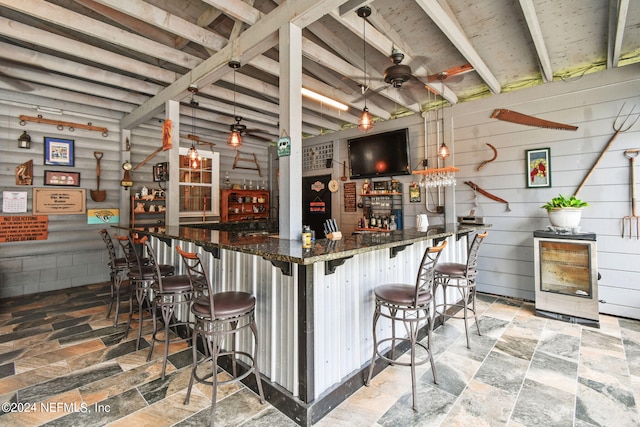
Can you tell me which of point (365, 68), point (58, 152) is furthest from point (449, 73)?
point (58, 152)

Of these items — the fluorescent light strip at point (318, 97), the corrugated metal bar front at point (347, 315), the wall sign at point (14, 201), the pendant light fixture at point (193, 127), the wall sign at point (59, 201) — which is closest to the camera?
the corrugated metal bar front at point (347, 315)

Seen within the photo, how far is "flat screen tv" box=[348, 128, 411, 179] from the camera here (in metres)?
5.39

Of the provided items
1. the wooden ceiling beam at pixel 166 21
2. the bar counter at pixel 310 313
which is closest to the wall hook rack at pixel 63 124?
the wooden ceiling beam at pixel 166 21

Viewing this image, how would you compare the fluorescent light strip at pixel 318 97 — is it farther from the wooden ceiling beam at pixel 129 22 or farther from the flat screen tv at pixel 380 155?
the wooden ceiling beam at pixel 129 22

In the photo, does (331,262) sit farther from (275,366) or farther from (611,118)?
(611,118)

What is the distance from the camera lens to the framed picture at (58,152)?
4.71 meters

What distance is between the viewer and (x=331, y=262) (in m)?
2.02

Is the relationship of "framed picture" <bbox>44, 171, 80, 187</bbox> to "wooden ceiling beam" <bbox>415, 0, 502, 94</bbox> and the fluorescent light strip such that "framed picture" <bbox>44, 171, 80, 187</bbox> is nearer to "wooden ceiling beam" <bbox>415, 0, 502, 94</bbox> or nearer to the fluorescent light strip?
the fluorescent light strip

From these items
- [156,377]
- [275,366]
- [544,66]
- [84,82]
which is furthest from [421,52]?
[84,82]

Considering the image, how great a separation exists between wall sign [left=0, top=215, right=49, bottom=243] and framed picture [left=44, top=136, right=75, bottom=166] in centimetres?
90

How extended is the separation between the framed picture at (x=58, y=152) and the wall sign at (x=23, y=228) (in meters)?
0.90

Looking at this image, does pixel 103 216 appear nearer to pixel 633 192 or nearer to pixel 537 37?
pixel 537 37

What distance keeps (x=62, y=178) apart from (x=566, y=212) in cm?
729

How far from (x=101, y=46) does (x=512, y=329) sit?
5.83 metres
